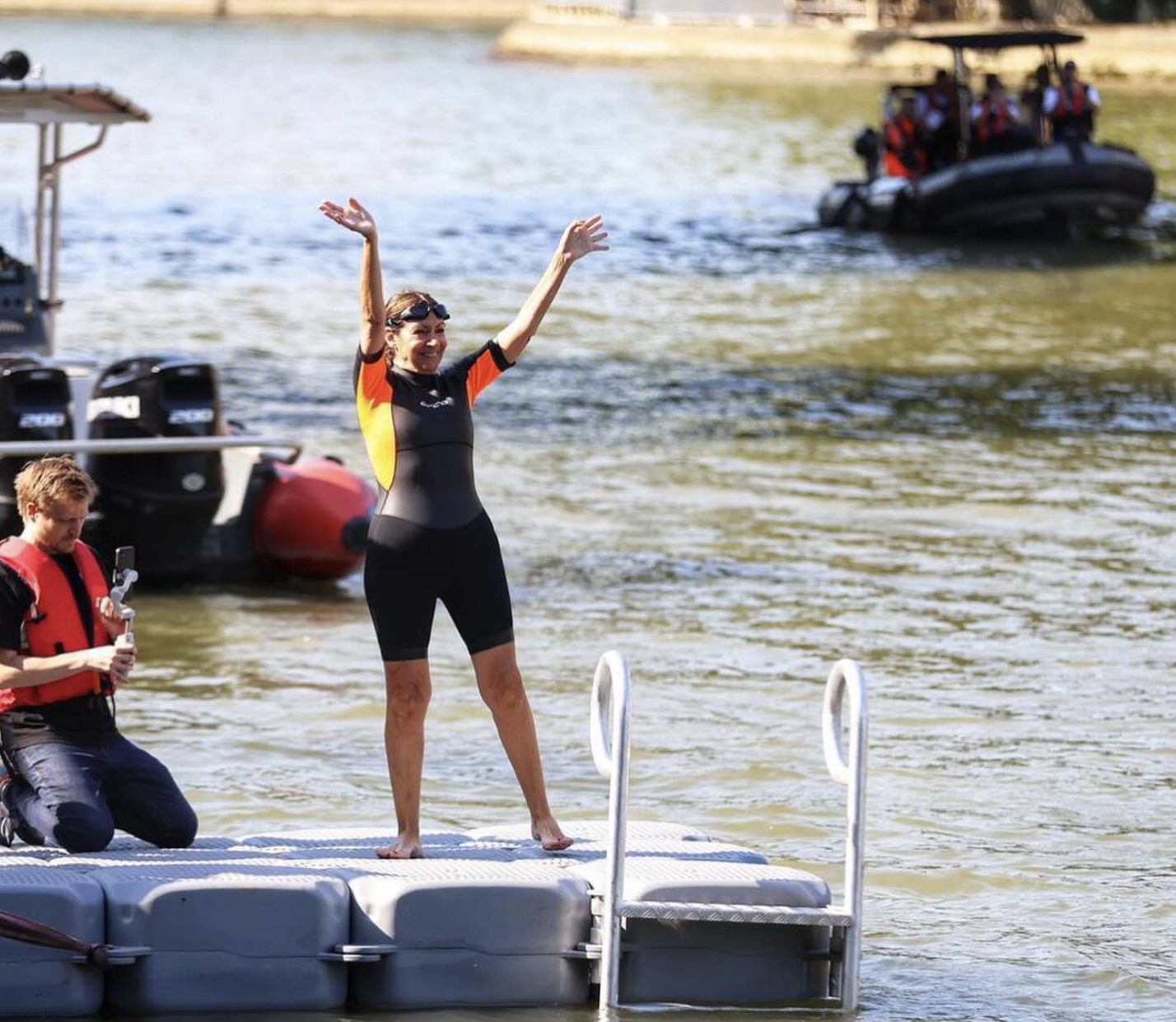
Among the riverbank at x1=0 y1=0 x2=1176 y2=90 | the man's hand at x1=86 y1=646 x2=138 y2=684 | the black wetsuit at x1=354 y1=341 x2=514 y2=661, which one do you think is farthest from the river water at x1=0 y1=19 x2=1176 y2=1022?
the riverbank at x1=0 y1=0 x2=1176 y2=90

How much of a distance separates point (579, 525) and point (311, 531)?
245 centimetres

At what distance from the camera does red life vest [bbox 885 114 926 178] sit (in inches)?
1174

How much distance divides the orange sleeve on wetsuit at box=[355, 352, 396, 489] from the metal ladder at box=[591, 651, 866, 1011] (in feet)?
2.82

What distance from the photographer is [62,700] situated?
269 inches

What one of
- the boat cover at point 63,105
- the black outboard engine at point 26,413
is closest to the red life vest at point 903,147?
the boat cover at point 63,105

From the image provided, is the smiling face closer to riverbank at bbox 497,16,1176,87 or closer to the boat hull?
the boat hull

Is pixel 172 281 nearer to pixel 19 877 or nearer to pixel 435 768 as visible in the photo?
pixel 435 768

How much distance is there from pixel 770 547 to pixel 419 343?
737 centimetres

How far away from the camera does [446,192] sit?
36312mm

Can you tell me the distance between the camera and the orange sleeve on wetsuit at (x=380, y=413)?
6.89m

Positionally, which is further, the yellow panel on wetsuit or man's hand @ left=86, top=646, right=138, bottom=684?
the yellow panel on wetsuit

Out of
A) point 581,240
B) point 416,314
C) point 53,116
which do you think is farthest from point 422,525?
point 53,116

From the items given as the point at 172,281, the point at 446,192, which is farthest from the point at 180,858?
the point at 446,192

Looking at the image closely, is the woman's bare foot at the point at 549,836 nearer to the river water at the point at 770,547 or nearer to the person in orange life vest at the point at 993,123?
the river water at the point at 770,547
